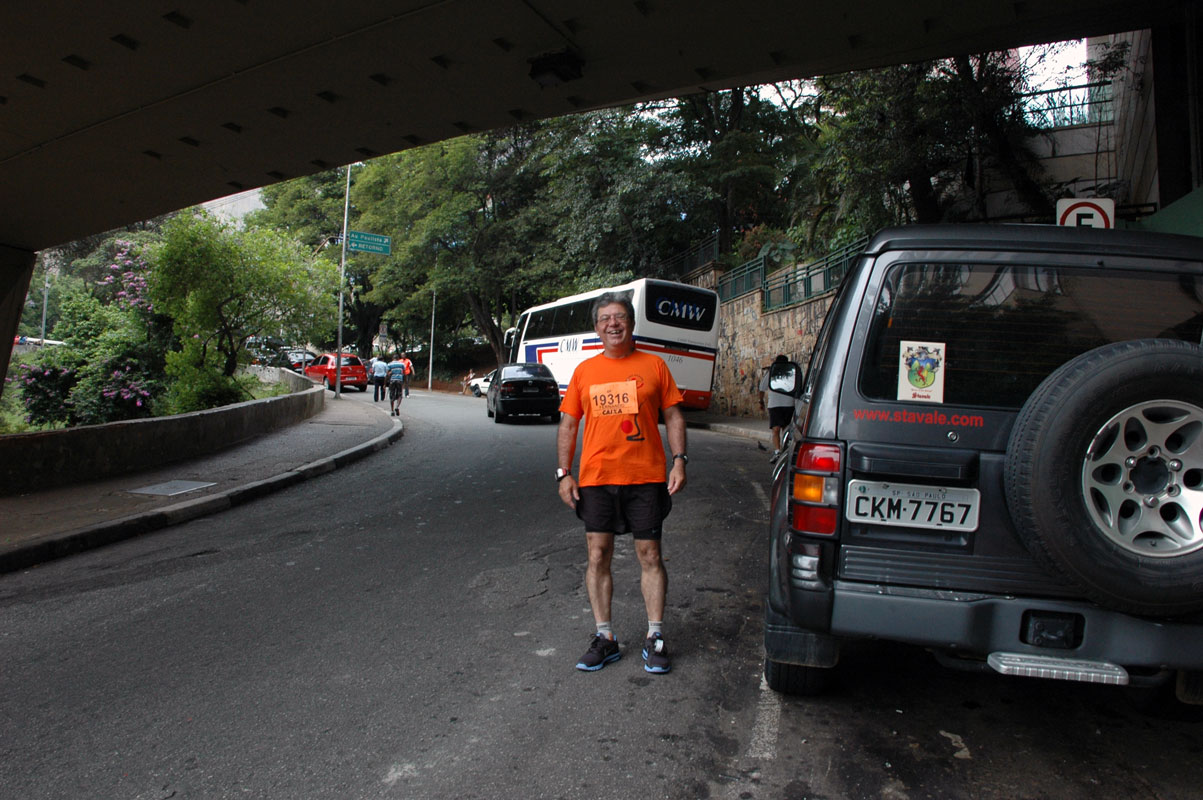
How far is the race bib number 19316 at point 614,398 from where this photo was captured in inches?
151

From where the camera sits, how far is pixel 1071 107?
16.9m

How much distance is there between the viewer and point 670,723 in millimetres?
3305

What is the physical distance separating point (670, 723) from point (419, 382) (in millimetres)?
54130

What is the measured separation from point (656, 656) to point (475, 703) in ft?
3.01

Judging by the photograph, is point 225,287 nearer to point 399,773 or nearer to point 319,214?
point 399,773

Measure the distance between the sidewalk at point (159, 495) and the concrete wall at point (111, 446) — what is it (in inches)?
7.4

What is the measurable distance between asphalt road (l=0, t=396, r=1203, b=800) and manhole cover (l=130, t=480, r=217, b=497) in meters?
2.64

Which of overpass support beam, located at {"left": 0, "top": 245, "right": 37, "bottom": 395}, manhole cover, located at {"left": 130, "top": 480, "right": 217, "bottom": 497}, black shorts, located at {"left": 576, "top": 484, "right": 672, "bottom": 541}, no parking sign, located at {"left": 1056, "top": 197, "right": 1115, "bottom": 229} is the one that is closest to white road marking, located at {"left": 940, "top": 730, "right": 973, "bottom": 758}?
black shorts, located at {"left": 576, "top": 484, "right": 672, "bottom": 541}

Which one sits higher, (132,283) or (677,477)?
(132,283)

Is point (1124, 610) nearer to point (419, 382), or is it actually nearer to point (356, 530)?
point (356, 530)

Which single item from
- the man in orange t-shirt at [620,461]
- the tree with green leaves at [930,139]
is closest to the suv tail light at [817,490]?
the man in orange t-shirt at [620,461]

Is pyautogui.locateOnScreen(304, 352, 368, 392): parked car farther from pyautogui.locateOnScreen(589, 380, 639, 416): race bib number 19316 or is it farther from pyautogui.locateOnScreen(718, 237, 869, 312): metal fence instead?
pyautogui.locateOnScreen(589, 380, 639, 416): race bib number 19316

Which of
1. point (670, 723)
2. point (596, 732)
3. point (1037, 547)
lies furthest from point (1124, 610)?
point (596, 732)

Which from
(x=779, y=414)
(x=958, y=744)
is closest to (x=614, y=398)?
(x=958, y=744)
